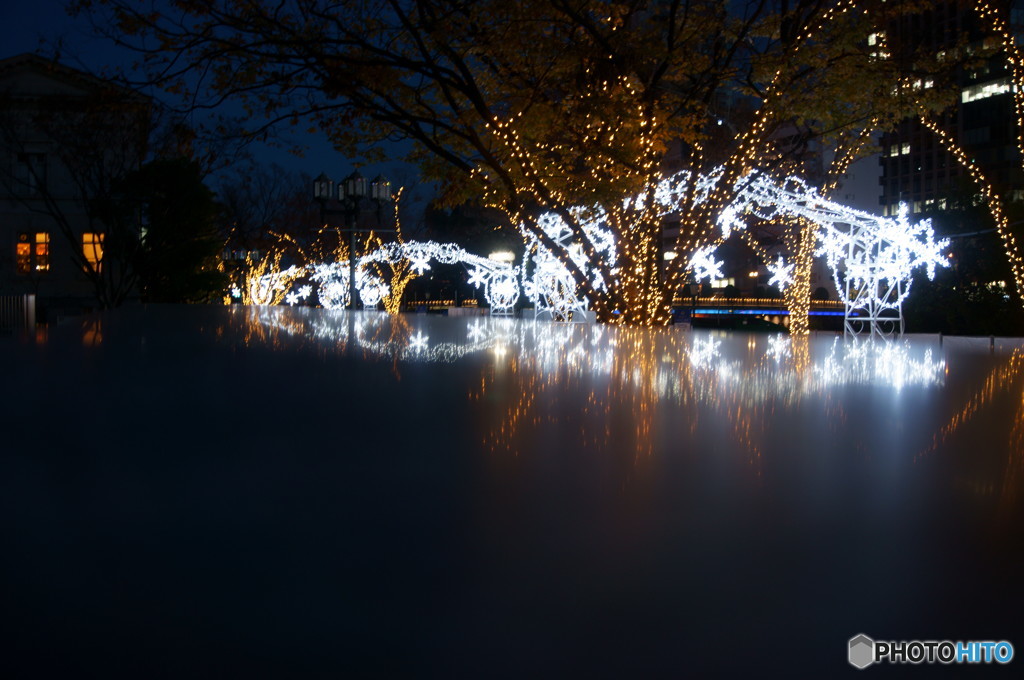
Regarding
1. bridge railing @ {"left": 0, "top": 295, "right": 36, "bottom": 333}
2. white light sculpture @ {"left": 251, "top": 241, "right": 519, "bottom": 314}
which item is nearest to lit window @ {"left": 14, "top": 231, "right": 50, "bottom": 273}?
white light sculpture @ {"left": 251, "top": 241, "right": 519, "bottom": 314}

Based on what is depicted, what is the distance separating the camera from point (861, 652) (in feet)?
2.43

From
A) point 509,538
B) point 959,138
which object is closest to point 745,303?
point 959,138

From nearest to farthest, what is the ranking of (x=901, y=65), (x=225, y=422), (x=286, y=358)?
1. (x=225, y=422)
2. (x=286, y=358)
3. (x=901, y=65)

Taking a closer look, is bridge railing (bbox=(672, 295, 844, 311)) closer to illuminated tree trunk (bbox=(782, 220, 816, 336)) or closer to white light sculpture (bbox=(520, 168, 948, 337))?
illuminated tree trunk (bbox=(782, 220, 816, 336))

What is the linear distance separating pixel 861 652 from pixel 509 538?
1.18 ft

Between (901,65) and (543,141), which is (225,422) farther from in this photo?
(901,65)

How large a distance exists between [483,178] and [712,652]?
10739mm

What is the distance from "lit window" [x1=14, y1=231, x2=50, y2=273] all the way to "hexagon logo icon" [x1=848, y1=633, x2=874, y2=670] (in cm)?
3504

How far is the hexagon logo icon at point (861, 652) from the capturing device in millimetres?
737

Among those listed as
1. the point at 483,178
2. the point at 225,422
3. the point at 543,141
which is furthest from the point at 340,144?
the point at 225,422

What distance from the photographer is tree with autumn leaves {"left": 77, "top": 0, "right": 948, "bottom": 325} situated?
9.88 meters

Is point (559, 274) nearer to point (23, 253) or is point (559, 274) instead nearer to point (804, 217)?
point (804, 217)

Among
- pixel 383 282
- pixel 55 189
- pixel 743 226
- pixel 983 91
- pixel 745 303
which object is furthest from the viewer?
pixel 983 91

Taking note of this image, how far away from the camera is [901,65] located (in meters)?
12.0
